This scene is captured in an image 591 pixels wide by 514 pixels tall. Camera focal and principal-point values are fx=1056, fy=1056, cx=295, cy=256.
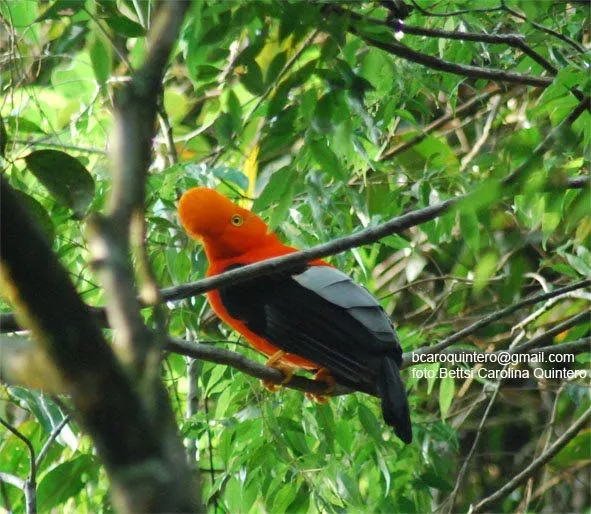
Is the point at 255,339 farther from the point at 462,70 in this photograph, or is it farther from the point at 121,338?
the point at 121,338

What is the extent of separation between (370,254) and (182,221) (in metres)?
0.84

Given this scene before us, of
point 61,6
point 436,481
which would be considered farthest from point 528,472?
point 61,6

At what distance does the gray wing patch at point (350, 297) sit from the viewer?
3.67 meters

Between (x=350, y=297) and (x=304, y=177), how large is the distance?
2.15ft

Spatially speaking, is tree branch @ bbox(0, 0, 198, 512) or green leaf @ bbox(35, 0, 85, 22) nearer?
tree branch @ bbox(0, 0, 198, 512)

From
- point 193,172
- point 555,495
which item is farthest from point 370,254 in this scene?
point 555,495

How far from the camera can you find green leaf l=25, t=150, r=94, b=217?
104 inches

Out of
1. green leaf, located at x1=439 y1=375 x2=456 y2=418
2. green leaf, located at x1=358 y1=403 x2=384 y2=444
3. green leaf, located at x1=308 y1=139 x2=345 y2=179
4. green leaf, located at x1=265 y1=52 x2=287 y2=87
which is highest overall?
green leaf, located at x1=265 y1=52 x2=287 y2=87

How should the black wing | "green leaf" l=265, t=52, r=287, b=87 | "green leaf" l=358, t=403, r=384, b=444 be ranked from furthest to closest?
"green leaf" l=358, t=403, r=384, b=444 → the black wing → "green leaf" l=265, t=52, r=287, b=87

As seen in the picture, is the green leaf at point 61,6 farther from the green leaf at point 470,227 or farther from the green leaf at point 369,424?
the green leaf at point 369,424

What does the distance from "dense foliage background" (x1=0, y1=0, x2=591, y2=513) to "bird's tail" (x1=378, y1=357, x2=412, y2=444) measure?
299 mm

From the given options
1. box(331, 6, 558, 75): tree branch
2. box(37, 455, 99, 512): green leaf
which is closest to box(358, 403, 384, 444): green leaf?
box(37, 455, 99, 512): green leaf

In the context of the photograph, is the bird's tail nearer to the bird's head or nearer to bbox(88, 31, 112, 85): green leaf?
the bird's head

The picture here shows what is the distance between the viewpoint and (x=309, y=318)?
12.5 ft
